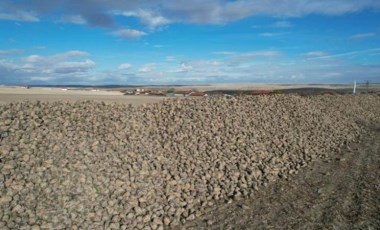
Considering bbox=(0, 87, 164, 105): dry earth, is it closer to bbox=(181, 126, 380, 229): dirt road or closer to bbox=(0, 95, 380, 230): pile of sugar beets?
bbox=(0, 95, 380, 230): pile of sugar beets

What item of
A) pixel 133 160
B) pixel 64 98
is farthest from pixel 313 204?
pixel 64 98

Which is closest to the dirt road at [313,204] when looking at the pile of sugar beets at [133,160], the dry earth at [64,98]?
the pile of sugar beets at [133,160]

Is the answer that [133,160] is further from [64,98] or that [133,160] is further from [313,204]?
[64,98]

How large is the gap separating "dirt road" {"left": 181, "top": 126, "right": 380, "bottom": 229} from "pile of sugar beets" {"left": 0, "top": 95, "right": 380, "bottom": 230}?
0.40 meters

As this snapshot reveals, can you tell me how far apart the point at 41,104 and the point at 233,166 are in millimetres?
5724

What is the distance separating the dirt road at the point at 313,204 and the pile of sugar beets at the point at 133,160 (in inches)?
15.6

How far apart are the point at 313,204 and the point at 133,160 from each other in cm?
445

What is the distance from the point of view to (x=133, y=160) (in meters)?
9.37

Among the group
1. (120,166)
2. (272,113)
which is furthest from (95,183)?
(272,113)

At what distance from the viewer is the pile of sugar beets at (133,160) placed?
743cm

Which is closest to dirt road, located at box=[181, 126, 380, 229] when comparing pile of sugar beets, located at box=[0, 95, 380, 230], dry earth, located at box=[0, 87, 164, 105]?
pile of sugar beets, located at box=[0, 95, 380, 230]

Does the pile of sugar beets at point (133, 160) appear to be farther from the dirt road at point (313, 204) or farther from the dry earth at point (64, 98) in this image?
the dry earth at point (64, 98)

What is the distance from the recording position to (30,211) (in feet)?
22.9

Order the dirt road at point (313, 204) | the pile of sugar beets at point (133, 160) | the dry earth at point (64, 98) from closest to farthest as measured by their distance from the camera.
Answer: the pile of sugar beets at point (133, 160) < the dirt road at point (313, 204) < the dry earth at point (64, 98)
